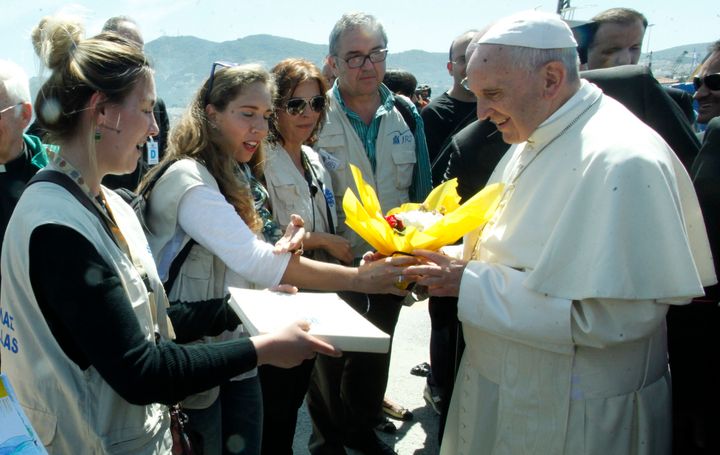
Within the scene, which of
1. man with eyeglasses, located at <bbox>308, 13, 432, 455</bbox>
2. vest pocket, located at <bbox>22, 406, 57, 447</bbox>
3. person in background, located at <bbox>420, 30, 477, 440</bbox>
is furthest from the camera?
person in background, located at <bbox>420, 30, 477, 440</bbox>

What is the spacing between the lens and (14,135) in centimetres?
277

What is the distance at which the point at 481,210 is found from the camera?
2150 millimetres

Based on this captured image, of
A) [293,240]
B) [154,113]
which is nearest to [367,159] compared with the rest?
[293,240]

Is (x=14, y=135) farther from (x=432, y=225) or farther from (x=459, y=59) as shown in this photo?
(x=459, y=59)

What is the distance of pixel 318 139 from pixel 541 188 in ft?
6.36

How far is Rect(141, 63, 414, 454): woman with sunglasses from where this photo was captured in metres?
2.30

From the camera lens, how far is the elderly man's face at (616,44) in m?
4.20

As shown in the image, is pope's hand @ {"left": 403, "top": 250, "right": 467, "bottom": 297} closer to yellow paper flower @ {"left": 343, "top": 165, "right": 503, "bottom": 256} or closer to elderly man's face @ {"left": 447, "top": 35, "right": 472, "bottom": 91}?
yellow paper flower @ {"left": 343, "top": 165, "right": 503, "bottom": 256}

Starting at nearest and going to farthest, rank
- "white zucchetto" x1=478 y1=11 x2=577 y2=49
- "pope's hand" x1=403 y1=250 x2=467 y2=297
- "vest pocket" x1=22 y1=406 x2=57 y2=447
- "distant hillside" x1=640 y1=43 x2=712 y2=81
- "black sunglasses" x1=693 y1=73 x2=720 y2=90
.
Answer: "vest pocket" x1=22 y1=406 x2=57 y2=447 < "white zucchetto" x1=478 y1=11 x2=577 y2=49 < "pope's hand" x1=403 y1=250 x2=467 y2=297 < "black sunglasses" x1=693 y1=73 x2=720 y2=90 < "distant hillside" x1=640 y1=43 x2=712 y2=81

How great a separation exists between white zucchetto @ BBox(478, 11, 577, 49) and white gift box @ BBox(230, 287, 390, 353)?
1.11 metres

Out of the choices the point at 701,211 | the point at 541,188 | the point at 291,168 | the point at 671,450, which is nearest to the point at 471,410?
the point at 671,450

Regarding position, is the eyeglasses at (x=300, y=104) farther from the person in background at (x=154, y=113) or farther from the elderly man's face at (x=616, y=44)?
the elderly man's face at (x=616, y=44)

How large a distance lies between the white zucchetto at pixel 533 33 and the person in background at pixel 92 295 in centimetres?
121

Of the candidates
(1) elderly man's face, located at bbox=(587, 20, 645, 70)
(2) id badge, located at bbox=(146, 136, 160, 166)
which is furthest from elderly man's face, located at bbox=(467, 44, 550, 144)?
(1) elderly man's face, located at bbox=(587, 20, 645, 70)
